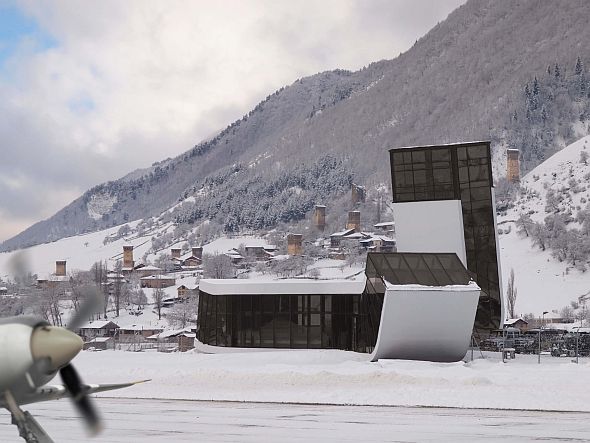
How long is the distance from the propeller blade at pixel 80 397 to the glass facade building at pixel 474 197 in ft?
152

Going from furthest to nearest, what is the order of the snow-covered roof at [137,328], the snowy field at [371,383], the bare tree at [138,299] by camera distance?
the bare tree at [138,299], the snow-covered roof at [137,328], the snowy field at [371,383]

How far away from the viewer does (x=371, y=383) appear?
34.3m

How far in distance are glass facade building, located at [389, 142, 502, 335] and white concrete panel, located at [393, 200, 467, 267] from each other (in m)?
0.54

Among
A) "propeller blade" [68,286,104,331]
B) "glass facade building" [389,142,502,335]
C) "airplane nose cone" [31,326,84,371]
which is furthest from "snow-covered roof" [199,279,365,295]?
"airplane nose cone" [31,326,84,371]

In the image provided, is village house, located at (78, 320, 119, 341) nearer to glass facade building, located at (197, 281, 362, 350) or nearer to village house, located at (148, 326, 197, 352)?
village house, located at (148, 326, 197, 352)

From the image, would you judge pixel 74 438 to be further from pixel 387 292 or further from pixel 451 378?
pixel 387 292

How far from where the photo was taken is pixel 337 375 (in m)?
36.2

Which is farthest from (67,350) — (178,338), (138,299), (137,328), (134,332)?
(138,299)

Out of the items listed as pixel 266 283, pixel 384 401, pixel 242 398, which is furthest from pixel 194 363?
pixel 384 401

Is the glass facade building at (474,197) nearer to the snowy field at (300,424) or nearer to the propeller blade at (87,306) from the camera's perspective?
the snowy field at (300,424)

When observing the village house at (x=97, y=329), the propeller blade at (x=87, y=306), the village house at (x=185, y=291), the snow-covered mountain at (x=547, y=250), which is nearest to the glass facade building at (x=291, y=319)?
the propeller blade at (x=87, y=306)

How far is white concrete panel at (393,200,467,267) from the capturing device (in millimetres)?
56062

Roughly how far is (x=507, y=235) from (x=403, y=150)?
122m

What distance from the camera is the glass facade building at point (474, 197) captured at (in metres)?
56.5
